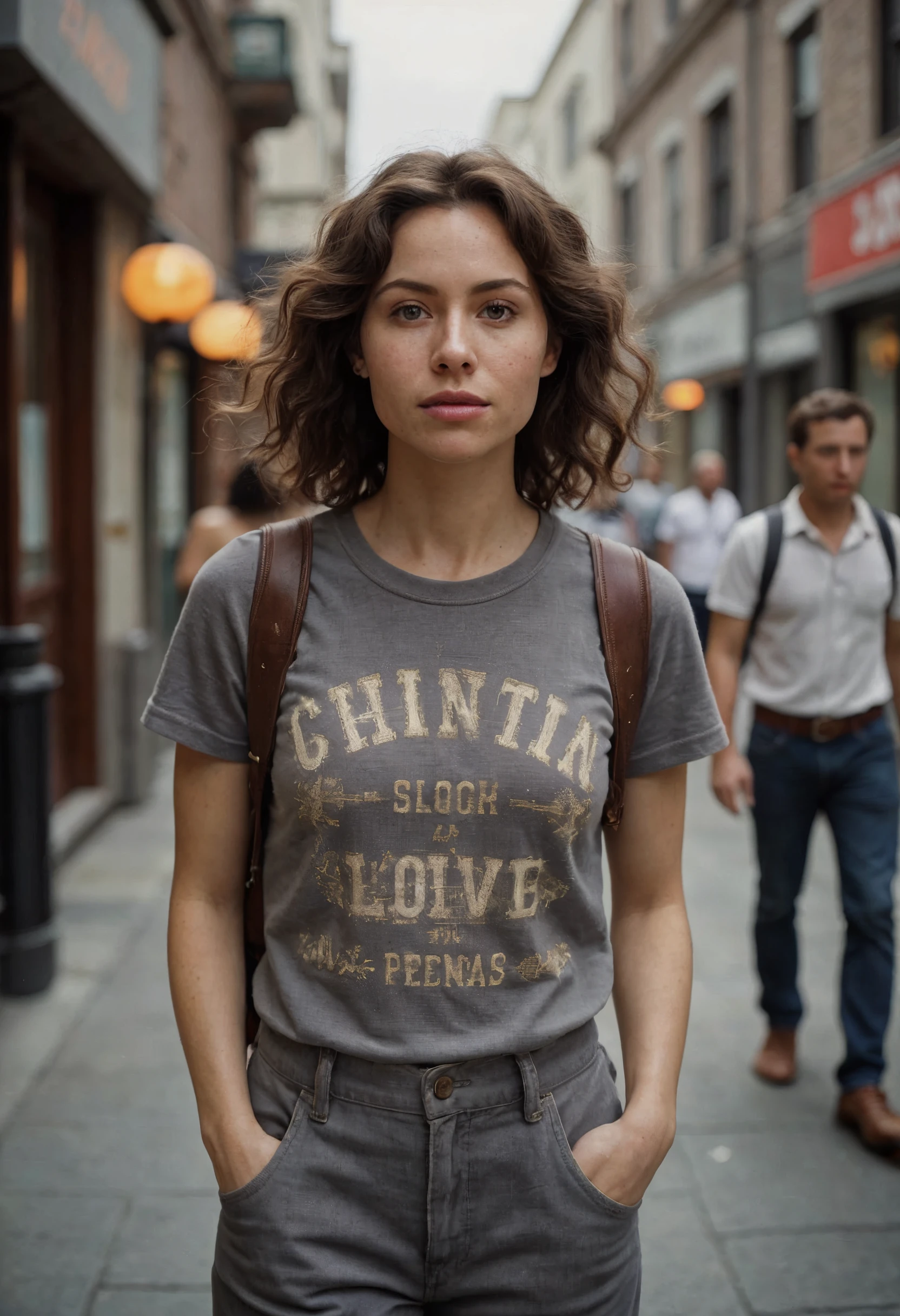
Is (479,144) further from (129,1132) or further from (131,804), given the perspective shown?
(131,804)

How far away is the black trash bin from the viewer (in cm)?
484

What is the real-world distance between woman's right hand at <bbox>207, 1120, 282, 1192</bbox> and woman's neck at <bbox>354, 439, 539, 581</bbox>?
713 mm

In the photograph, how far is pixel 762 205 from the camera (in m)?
16.2

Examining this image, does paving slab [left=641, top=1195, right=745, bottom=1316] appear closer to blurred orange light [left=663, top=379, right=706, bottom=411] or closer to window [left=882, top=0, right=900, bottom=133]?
window [left=882, top=0, right=900, bottom=133]

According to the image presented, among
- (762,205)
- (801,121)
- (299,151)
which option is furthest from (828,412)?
(299,151)

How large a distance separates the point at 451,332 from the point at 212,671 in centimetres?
51

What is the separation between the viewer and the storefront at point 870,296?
1138 cm

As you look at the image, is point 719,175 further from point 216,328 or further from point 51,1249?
point 51,1249

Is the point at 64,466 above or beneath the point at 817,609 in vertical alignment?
above

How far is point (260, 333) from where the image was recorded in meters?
2.09

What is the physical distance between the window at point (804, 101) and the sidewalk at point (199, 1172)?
1151 cm

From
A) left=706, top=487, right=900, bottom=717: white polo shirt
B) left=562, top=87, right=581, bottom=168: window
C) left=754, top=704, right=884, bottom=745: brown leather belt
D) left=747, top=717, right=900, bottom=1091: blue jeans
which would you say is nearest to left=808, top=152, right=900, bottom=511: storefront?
left=706, top=487, right=900, bottom=717: white polo shirt

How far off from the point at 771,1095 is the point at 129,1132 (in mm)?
1919

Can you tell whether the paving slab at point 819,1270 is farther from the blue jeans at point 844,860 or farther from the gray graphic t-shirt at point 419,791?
the gray graphic t-shirt at point 419,791
